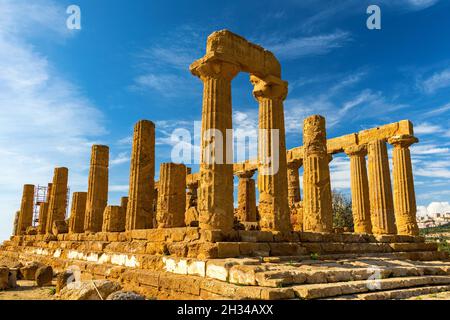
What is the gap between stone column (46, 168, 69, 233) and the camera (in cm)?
2478

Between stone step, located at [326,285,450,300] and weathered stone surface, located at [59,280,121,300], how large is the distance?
4.76 m

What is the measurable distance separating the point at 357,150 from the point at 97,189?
1432 cm

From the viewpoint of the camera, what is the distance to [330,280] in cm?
790

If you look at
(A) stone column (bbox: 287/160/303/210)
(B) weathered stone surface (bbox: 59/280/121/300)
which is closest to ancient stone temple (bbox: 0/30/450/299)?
(B) weathered stone surface (bbox: 59/280/121/300)

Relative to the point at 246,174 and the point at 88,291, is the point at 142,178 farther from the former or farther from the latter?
Answer: the point at 246,174

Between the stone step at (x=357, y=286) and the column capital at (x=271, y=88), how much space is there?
7077 mm

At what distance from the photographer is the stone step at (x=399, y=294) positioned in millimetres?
7027

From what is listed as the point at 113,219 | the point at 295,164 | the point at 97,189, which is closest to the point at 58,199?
the point at 97,189

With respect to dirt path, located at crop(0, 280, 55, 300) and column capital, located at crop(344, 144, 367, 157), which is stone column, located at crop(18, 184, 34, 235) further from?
column capital, located at crop(344, 144, 367, 157)

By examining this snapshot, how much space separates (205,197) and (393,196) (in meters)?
13.8

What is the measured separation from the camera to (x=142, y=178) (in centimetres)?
1573

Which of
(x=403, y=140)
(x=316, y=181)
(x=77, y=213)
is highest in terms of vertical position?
(x=403, y=140)
